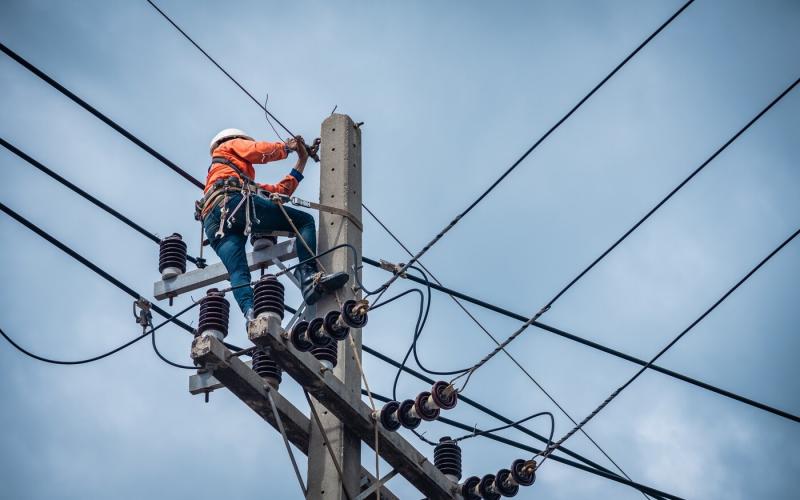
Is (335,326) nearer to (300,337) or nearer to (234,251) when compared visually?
(300,337)

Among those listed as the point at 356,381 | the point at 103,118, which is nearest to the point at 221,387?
the point at 356,381

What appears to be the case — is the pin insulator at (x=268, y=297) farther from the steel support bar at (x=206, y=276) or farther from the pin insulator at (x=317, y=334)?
the steel support bar at (x=206, y=276)

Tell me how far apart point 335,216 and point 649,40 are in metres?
2.72

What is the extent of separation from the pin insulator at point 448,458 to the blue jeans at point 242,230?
159 centimetres

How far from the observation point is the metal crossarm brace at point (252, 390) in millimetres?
7008

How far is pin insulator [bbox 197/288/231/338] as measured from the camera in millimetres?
7266

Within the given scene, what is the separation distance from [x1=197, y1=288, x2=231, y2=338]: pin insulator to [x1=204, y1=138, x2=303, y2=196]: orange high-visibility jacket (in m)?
1.86

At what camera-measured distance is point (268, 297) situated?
724 cm

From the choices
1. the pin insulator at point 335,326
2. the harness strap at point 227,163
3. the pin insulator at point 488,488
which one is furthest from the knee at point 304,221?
the pin insulator at point 488,488

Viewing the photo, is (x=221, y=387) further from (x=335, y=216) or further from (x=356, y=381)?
(x=335, y=216)

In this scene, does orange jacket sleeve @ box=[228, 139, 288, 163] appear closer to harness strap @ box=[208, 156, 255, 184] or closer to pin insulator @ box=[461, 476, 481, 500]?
harness strap @ box=[208, 156, 255, 184]

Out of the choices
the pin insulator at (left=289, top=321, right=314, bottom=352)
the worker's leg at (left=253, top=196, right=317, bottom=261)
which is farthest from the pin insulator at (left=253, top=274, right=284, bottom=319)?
the worker's leg at (left=253, top=196, right=317, bottom=261)

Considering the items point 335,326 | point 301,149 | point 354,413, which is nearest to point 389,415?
point 354,413

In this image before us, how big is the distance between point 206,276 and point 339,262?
3.34 feet
